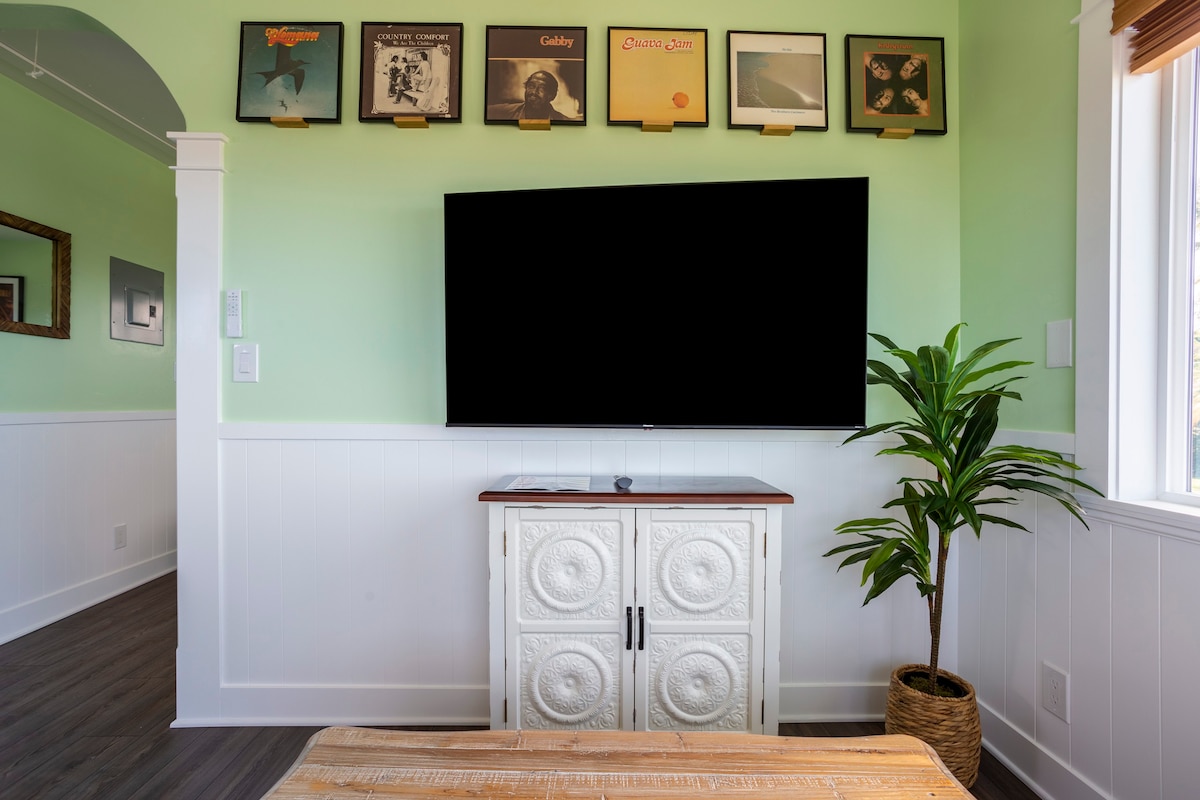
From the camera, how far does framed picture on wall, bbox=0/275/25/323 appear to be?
2.92 metres

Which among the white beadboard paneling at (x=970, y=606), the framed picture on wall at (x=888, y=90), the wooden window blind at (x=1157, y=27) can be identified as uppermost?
the framed picture on wall at (x=888, y=90)

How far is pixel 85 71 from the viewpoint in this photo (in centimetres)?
291

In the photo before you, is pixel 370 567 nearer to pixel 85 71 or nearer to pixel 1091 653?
pixel 1091 653

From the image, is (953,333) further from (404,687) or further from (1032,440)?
(404,687)

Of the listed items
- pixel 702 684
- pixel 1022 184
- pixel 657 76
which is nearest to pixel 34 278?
pixel 657 76

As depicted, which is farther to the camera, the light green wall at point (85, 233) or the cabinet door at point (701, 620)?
the light green wall at point (85, 233)

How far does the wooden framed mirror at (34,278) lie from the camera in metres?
2.95

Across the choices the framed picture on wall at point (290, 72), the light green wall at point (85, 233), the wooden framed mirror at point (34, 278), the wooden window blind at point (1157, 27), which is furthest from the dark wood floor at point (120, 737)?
the framed picture on wall at point (290, 72)

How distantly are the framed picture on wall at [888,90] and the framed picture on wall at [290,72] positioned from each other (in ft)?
6.03

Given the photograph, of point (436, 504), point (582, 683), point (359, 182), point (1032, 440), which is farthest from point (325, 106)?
point (1032, 440)

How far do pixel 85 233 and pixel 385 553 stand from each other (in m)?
2.83

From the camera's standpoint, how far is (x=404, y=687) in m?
2.19

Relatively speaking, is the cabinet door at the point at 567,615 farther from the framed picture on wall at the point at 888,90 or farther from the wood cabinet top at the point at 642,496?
the framed picture on wall at the point at 888,90

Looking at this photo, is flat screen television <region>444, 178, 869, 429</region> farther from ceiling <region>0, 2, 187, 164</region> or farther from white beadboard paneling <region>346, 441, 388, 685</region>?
ceiling <region>0, 2, 187, 164</region>
